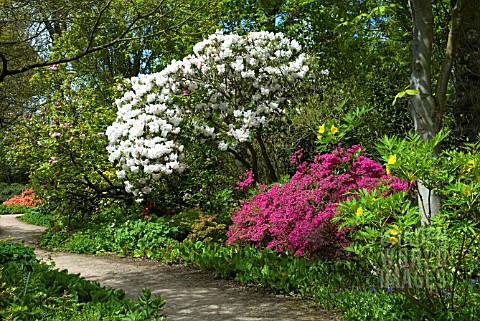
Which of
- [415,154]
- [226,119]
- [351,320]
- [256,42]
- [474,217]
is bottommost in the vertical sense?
[351,320]

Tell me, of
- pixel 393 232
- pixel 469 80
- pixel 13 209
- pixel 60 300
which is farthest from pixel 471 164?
pixel 13 209

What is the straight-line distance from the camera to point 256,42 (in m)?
8.77

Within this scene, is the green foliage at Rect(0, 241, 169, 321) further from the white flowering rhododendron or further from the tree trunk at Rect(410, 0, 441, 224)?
the white flowering rhododendron

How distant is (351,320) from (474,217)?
56.5 inches

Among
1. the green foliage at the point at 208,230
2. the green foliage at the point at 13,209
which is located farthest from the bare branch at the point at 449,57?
the green foliage at the point at 13,209

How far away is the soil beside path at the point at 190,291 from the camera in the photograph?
16.0 feet

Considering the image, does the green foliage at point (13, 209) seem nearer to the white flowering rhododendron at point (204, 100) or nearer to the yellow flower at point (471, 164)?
the white flowering rhododendron at point (204, 100)

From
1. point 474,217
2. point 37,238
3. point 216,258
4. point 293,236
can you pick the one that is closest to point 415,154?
point 474,217

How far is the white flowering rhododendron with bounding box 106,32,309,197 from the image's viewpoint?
854cm

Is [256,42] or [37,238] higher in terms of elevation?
[256,42]

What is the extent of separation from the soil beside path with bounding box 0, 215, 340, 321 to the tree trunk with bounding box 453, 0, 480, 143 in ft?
12.7

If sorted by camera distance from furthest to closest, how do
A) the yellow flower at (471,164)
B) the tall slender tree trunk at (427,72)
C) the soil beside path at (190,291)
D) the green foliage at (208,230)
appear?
1. the green foliage at (208,230)
2. the tall slender tree trunk at (427,72)
3. the soil beside path at (190,291)
4. the yellow flower at (471,164)

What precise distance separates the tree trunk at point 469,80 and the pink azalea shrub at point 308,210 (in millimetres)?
1716

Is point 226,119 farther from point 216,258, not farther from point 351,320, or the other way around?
point 351,320
